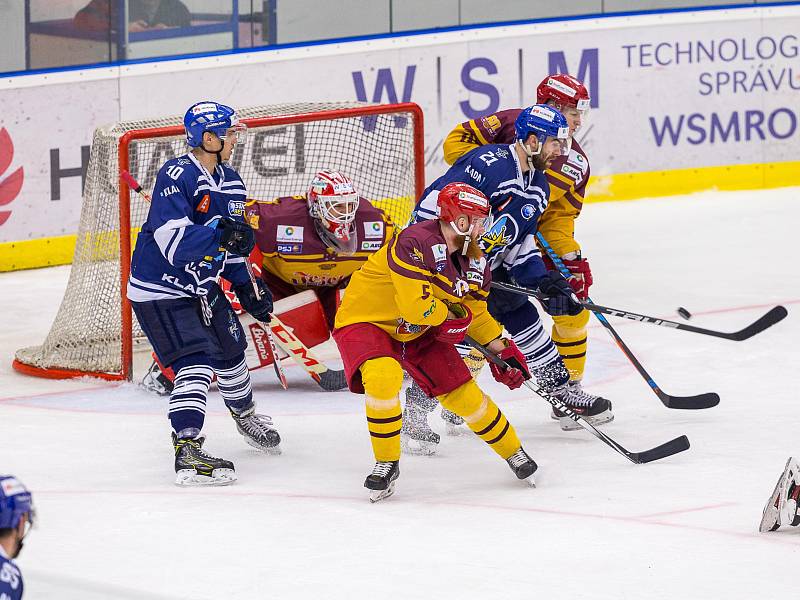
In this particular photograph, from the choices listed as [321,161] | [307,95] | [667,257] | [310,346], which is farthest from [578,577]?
[307,95]

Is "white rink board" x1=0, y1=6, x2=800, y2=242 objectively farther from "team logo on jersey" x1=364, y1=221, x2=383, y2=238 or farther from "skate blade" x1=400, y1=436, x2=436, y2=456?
"skate blade" x1=400, y1=436, x2=436, y2=456

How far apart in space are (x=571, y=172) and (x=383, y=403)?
134cm

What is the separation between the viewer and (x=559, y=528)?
3.67m

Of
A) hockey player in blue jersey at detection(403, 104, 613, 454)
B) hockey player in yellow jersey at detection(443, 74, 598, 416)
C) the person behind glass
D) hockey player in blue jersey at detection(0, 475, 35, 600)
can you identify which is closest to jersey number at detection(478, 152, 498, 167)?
hockey player in blue jersey at detection(403, 104, 613, 454)

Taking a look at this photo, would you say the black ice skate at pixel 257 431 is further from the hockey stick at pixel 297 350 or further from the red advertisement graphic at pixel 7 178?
the red advertisement graphic at pixel 7 178

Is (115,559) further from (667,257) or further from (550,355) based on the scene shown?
(667,257)

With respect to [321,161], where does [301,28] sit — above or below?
above

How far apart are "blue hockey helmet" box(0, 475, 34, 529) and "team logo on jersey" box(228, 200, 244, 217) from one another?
221cm

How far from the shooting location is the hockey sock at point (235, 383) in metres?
4.39

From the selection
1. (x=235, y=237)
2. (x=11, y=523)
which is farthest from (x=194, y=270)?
(x=11, y=523)

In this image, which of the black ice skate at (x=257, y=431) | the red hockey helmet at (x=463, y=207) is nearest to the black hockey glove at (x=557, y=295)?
the red hockey helmet at (x=463, y=207)

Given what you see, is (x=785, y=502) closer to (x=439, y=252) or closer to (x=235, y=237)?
(x=439, y=252)

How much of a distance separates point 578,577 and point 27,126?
4744 millimetres

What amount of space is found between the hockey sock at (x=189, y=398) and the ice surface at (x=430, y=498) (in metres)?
0.18
